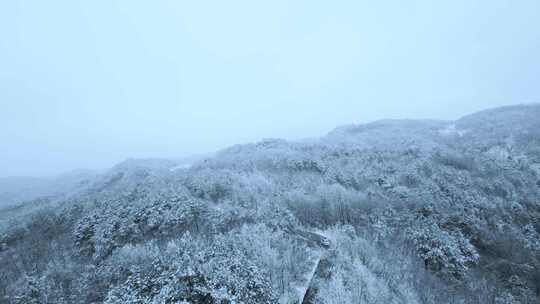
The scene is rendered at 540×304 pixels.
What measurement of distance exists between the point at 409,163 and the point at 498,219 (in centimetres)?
448

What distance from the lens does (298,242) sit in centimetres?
555

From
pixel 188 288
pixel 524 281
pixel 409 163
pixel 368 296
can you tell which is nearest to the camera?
pixel 188 288

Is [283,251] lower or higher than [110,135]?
lower

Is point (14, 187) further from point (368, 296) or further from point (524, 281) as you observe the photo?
point (524, 281)

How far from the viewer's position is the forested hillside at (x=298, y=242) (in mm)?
4091

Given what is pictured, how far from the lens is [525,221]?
6688 mm

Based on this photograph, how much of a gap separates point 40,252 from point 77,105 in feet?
418

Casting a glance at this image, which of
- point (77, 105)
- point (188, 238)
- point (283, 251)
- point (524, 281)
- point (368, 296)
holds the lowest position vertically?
point (524, 281)

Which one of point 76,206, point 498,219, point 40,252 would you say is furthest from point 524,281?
point 76,206

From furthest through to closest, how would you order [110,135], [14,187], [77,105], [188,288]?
[77,105], [110,135], [14,187], [188,288]

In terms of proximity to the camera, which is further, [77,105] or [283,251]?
[77,105]

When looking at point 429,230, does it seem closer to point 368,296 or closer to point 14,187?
point 368,296

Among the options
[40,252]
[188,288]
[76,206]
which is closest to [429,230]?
[188,288]

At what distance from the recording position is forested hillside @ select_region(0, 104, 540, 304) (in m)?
4.09
